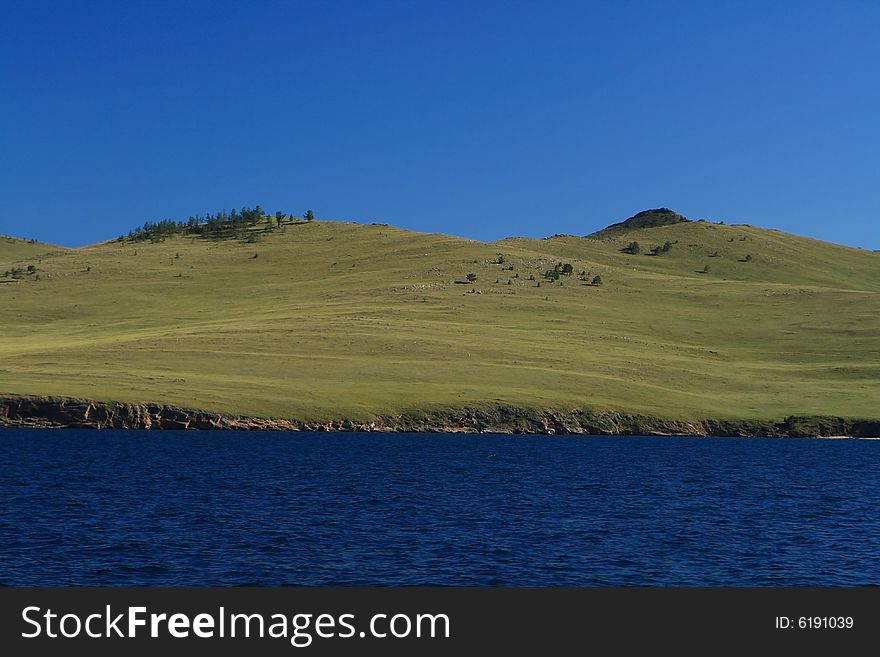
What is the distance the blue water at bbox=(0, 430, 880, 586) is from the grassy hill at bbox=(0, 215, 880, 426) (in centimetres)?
2337

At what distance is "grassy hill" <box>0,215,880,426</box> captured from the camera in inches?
4518

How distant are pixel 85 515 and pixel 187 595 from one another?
1969cm

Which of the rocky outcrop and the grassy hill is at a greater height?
the grassy hill

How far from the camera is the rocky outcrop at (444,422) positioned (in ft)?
333

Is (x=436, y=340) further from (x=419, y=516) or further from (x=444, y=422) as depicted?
(x=419, y=516)

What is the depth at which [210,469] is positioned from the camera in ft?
234

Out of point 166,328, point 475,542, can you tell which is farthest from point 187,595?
point 166,328

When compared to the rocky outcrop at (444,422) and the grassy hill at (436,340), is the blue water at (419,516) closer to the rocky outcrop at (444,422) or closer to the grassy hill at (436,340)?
the rocky outcrop at (444,422)

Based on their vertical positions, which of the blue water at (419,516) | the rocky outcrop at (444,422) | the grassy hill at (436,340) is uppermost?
Result: the grassy hill at (436,340)

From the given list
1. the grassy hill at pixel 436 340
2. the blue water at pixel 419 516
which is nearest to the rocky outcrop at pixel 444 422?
the grassy hill at pixel 436 340

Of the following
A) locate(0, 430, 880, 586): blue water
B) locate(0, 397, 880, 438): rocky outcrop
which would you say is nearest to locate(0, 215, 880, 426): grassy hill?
locate(0, 397, 880, 438): rocky outcrop

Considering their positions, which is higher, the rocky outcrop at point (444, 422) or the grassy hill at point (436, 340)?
the grassy hill at point (436, 340)

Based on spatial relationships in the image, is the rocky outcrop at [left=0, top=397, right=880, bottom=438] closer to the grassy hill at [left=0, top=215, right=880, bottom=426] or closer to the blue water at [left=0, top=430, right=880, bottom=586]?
the grassy hill at [left=0, top=215, right=880, bottom=426]

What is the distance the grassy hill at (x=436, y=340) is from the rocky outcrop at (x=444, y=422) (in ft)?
4.75
